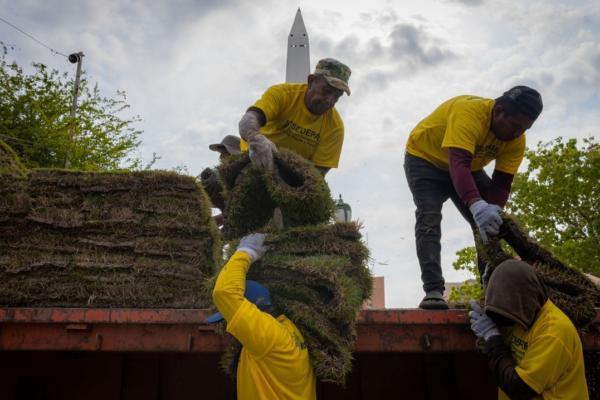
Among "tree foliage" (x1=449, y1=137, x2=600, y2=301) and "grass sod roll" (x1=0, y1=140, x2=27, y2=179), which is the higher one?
"tree foliage" (x1=449, y1=137, x2=600, y2=301)

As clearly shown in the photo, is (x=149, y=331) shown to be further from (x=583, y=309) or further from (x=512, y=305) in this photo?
(x=583, y=309)

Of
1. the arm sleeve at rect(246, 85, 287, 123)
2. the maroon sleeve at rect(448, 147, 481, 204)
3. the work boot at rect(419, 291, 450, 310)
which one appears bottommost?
the work boot at rect(419, 291, 450, 310)

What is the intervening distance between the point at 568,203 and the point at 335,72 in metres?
14.2

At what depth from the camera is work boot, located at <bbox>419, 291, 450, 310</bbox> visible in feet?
10.8

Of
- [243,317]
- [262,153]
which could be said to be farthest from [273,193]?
[243,317]

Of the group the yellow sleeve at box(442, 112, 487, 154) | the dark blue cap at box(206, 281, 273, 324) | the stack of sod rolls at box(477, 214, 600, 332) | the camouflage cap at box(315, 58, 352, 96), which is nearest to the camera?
the dark blue cap at box(206, 281, 273, 324)

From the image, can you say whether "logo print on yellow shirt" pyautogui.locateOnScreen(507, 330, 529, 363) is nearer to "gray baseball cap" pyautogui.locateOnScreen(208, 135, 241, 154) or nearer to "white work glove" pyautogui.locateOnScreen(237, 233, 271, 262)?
"white work glove" pyautogui.locateOnScreen(237, 233, 271, 262)

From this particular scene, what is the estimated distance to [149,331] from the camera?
2.68m

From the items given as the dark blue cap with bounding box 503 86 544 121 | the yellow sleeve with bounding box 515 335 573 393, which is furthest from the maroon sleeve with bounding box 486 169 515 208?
the yellow sleeve with bounding box 515 335 573 393

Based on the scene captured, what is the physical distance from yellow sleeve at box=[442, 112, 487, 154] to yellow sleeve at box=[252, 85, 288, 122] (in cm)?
128

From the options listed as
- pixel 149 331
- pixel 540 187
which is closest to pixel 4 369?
pixel 149 331

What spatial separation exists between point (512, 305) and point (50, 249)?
2696mm

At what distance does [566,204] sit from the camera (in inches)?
605

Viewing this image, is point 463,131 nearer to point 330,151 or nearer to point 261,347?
point 330,151
